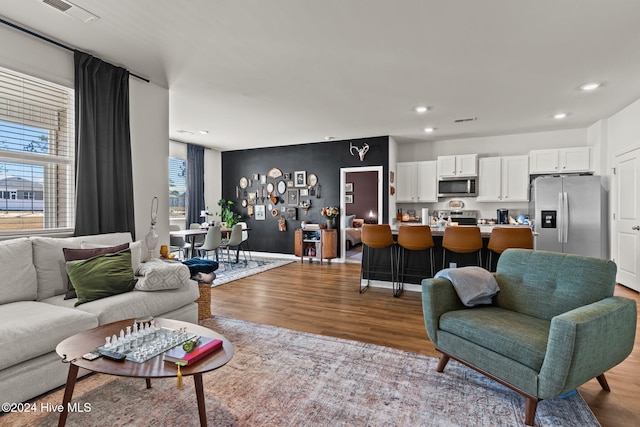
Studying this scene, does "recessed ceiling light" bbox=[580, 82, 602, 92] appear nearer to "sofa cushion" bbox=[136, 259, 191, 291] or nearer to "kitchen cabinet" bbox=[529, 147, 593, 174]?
"kitchen cabinet" bbox=[529, 147, 593, 174]

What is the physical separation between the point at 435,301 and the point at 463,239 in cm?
207

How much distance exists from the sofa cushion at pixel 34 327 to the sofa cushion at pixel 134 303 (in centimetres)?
10

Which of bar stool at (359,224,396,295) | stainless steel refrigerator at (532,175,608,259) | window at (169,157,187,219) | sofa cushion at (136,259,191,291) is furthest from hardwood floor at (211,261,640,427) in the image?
window at (169,157,187,219)

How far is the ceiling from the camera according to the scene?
2.52 m

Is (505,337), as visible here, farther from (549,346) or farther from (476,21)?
(476,21)

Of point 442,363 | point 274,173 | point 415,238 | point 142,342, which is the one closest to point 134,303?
point 142,342

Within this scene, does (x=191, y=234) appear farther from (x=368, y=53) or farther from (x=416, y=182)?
(x=416, y=182)

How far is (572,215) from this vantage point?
5480 mm

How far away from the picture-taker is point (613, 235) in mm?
5293

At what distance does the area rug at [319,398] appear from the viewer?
1.82 metres

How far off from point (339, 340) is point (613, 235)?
516 centimetres

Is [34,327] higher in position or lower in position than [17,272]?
lower

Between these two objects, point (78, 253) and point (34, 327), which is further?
point (78, 253)

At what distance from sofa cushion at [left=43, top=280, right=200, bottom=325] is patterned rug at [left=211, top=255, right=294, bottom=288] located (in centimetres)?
208
